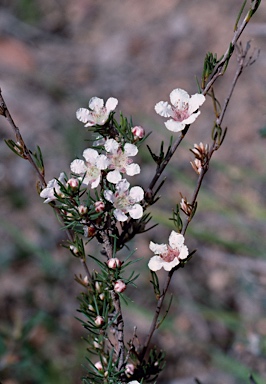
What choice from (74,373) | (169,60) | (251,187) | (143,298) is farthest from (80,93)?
(74,373)

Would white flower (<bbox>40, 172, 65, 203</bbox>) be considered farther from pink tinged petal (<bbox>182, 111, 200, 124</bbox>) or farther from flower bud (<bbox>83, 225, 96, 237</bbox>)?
pink tinged petal (<bbox>182, 111, 200, 124</bbox>)

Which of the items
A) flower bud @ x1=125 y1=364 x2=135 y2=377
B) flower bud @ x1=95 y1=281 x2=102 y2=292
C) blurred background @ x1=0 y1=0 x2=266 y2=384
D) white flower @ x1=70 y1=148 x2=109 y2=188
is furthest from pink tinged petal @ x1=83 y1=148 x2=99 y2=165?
blurred background @ x1=0 y1=0 x2=266 y2=384

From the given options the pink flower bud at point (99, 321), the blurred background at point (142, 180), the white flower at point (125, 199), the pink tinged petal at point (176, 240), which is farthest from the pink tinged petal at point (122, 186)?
the blurred background at point (142, 180)

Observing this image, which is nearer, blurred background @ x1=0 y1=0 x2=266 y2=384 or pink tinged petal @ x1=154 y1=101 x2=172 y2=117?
pink tinged petal @ x1=154 y1=101 x2=172 y2=117

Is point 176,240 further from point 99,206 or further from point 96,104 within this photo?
point 96,104

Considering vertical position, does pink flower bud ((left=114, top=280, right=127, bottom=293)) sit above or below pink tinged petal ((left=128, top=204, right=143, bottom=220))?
below

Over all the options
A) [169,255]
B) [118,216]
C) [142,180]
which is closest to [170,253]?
[169,255]

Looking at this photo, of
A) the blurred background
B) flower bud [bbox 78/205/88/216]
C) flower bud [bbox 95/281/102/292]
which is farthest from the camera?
the blurred background
